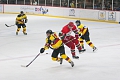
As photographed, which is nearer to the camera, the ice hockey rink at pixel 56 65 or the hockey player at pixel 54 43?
the ice hockey rink at pixel 56 65

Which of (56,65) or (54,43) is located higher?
(54,43)

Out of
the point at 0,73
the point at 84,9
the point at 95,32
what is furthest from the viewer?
the point at 84,9

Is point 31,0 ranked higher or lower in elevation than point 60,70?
higher

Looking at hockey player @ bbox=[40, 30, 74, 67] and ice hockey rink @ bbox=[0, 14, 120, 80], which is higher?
hockey player @ bbox=[40, 30, 74, 67]

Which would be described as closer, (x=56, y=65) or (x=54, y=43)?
(x=54, y=43)

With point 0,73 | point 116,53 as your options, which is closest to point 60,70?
point 0,73

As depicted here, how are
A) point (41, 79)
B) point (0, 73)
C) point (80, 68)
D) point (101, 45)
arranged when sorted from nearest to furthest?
point (41, 79), point (0, 73), point (80, 68), point (101, 45)

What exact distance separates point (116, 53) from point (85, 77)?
9.98 ft

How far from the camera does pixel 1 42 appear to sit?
11.4 meters

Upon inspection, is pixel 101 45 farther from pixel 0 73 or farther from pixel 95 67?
pixel 0 73

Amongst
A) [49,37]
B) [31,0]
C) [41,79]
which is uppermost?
[31,0]

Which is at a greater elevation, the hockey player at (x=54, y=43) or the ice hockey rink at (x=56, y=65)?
the hockey player at (x=54, y=43)

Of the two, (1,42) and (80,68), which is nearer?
(80,68)

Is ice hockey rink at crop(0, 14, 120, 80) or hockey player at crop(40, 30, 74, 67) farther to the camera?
hockey player at crop(40, 30, 74, 67)
